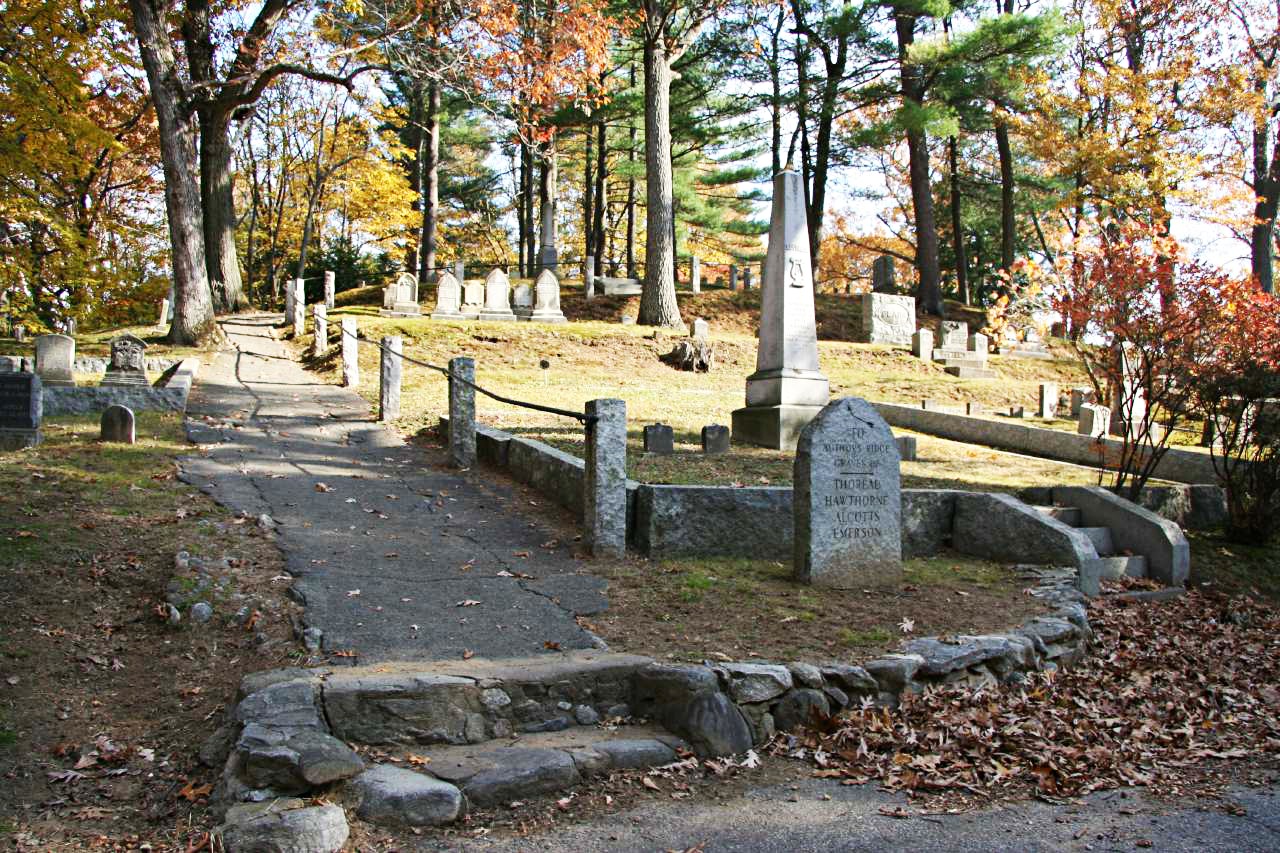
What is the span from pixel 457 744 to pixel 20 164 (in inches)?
621

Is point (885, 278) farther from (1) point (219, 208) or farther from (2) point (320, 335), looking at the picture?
(1) point (219, 208)

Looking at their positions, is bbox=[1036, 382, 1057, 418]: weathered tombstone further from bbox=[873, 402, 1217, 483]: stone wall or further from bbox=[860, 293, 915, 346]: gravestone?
bbox=[860, 293, 915, 346]: gravestone

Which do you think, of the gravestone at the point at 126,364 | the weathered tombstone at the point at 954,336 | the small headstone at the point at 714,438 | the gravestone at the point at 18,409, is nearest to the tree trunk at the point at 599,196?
the weathered tombstone at the point at 954,336

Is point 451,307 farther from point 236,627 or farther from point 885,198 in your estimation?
point 885,198

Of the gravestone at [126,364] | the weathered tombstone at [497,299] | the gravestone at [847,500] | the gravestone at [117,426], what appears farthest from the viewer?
the weathered tombstone at [497,299]

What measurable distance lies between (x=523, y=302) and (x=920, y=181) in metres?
13.2

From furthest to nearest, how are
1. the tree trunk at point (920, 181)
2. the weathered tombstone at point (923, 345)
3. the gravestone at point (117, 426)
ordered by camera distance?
the tree trunk at point (920, 181)
the weathered tombstone at point (923, 345)
the gravestone at point (117, 426)

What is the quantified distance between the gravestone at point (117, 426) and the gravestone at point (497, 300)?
13.6 meters

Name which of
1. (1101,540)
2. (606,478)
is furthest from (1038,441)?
(606,478)

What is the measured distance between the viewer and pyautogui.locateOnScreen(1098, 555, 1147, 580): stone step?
26.6 feet

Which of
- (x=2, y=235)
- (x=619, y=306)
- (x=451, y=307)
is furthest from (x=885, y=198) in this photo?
(x=2, y=235)

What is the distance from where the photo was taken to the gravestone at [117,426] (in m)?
9.64

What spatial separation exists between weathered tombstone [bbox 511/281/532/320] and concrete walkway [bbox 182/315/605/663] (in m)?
11.4

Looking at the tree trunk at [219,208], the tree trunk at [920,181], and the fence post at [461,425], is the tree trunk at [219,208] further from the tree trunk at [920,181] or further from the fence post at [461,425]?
the tree trunk at [920,181]
